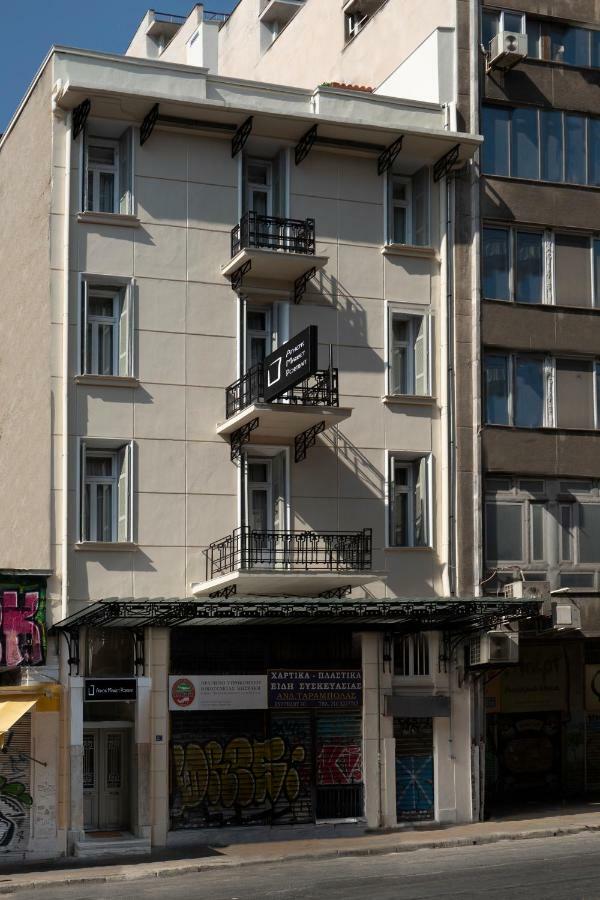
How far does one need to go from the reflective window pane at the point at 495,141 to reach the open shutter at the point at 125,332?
8.90 m

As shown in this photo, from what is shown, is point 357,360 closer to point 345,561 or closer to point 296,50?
point 345,561

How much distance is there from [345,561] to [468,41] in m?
12.3

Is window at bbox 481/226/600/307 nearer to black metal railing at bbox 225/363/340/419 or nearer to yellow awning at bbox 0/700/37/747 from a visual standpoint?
black metal railing at bbox 225/363/340/419

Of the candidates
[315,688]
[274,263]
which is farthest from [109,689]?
[274,263]

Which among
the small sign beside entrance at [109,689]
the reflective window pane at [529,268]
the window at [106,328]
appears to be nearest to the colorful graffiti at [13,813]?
the small sign beside entrance at [109,689]

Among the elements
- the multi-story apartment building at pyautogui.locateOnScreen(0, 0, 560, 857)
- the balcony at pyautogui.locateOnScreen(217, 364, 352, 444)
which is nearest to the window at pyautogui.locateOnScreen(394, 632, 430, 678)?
the multi-story apartment building at pyautogui.locateOnScreen(0, 0, 560, 857)

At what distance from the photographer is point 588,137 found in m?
33.9

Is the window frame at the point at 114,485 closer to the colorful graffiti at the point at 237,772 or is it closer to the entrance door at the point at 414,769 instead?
the colorful graffiti at the point at 237,772

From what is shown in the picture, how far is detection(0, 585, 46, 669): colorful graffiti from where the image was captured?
2764cm

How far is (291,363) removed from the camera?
89.6ft

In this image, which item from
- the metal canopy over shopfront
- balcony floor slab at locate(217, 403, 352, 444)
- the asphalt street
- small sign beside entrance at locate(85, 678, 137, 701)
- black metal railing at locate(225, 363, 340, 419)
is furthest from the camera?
black metal railing at locate(225, 363, 340, 419)

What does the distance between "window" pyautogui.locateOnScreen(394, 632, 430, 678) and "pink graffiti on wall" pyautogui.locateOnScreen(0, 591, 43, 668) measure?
25.0ft

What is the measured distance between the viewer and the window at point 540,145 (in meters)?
33.0

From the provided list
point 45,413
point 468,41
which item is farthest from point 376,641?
point 468,41
